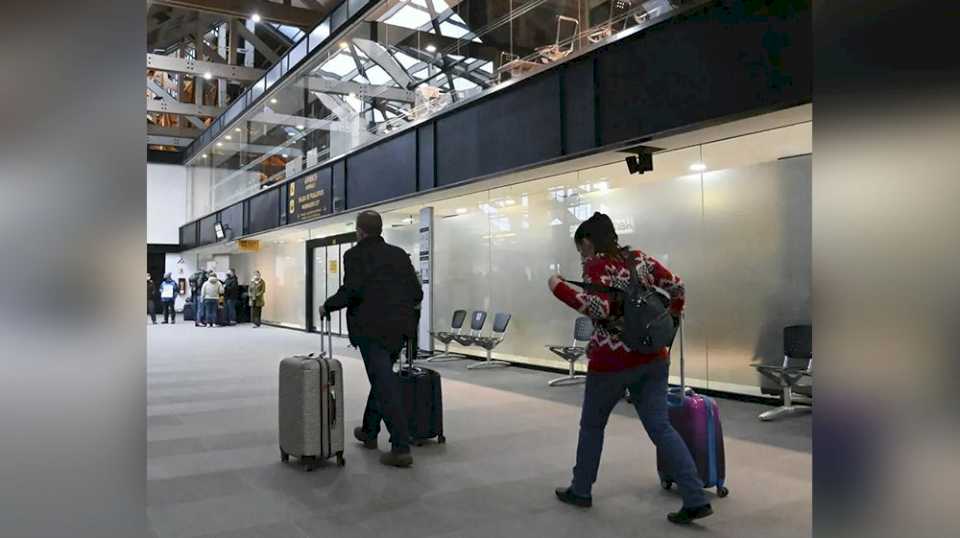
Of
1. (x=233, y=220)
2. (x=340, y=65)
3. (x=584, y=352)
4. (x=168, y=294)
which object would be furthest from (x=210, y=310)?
(x=584, y=352)

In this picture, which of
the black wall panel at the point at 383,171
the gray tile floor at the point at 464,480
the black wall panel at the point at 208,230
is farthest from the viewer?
the black wall panel at the point at 208,230

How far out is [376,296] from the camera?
4707 millimetres

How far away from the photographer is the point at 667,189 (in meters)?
8.48

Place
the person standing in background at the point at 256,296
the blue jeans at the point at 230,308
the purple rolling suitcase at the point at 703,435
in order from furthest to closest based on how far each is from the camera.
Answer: the blue jeans at the point at 230,308 < the person standing in background at the point at 256,296 < the purple rolling suitcase at the point at 703,435

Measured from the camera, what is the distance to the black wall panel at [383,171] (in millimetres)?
10898

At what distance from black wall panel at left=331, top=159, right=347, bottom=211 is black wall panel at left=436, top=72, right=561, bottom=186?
3633 millimetres

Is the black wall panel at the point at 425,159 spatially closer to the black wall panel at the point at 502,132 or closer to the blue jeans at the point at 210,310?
the black wall panel at the point at 502,132

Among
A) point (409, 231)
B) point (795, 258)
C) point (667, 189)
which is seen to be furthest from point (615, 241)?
point (409, 231)

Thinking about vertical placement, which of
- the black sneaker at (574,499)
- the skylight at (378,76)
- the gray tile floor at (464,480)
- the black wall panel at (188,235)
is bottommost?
the gray tile floor at (464,480)

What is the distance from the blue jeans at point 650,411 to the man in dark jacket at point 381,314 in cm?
156

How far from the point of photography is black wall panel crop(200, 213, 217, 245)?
75.4 feet

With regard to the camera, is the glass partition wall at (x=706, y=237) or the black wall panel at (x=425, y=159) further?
the black wall panel at (x=425, y=159)

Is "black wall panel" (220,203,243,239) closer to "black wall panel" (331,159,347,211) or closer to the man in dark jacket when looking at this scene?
"black wall panel" (331,159,347,211)

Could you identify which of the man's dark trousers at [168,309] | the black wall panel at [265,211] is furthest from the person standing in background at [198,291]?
the black wall panel at [265,211]
